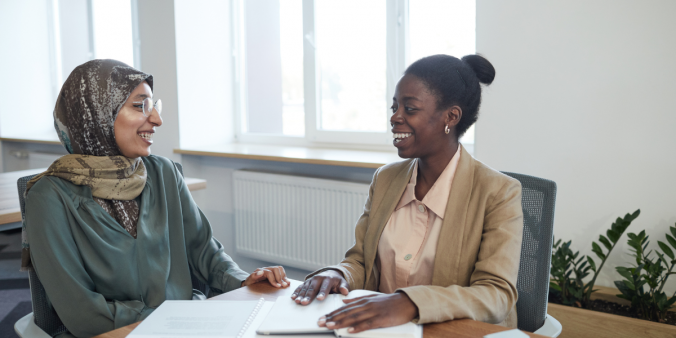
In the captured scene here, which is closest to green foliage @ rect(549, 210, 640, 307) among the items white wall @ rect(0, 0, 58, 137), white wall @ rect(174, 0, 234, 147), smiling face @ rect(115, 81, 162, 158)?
smiling face @ rect(115, 81, 162, 158)

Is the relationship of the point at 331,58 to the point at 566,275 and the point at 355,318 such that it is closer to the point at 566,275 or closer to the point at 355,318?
the point at 566,275

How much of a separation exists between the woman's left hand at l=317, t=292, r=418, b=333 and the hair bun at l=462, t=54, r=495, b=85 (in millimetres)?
704

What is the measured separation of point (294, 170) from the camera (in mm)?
3258

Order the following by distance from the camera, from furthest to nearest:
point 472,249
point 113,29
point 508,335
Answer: point 113,29 → point 472,249 → point 508,335

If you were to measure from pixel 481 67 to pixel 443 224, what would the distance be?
1.49 ft

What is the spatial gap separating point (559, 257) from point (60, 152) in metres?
4.72

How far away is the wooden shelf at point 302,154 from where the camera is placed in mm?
2734

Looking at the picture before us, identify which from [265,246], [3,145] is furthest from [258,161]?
[3,145]

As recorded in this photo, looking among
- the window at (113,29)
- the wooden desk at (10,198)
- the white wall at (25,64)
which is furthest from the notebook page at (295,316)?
the white wall at (25,64)

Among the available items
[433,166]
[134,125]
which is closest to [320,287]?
A: [433,166]

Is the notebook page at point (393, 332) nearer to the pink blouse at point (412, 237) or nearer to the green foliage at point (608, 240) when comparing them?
the pink blouse at point (412, 237)

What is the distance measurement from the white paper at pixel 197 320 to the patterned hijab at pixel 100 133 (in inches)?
17.5

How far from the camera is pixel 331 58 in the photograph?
324 cm

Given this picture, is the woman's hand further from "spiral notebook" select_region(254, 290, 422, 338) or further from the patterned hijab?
the patterned hijab
